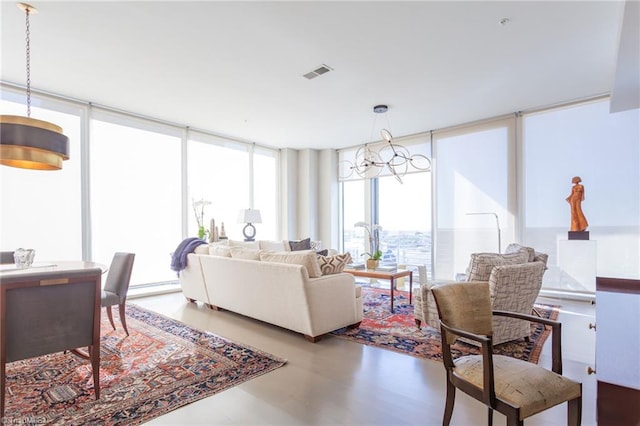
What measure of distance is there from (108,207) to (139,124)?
1.44 meters

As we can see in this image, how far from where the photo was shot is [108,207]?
5125mm

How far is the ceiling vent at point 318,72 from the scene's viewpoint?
146 inches

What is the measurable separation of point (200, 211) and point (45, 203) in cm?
226

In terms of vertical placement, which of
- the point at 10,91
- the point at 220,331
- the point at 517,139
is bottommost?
the point at 220,331

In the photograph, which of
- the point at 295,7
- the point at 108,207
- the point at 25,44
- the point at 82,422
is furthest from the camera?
the point at 108,207

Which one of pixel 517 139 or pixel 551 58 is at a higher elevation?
pixel 551 58

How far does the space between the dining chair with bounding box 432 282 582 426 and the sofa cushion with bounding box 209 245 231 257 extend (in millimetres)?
2932

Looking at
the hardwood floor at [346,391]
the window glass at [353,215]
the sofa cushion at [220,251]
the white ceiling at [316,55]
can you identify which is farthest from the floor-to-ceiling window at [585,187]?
the sofa cushion at [220,251]

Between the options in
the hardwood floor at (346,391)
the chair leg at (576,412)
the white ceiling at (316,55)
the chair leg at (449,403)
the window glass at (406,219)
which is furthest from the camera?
the window glass at (406,219)

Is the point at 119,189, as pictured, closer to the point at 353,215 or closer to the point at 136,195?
the point at 136,195

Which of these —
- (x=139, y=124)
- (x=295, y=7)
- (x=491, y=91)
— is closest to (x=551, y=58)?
(x=491, y=91)

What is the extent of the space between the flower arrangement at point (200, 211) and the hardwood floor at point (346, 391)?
2.99 metres

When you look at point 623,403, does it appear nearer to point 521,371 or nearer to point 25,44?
point 521,371

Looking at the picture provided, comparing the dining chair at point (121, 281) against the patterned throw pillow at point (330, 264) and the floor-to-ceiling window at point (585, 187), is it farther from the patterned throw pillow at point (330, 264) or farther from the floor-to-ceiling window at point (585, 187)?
the floor-to-ceiling window at point (585, 187)
